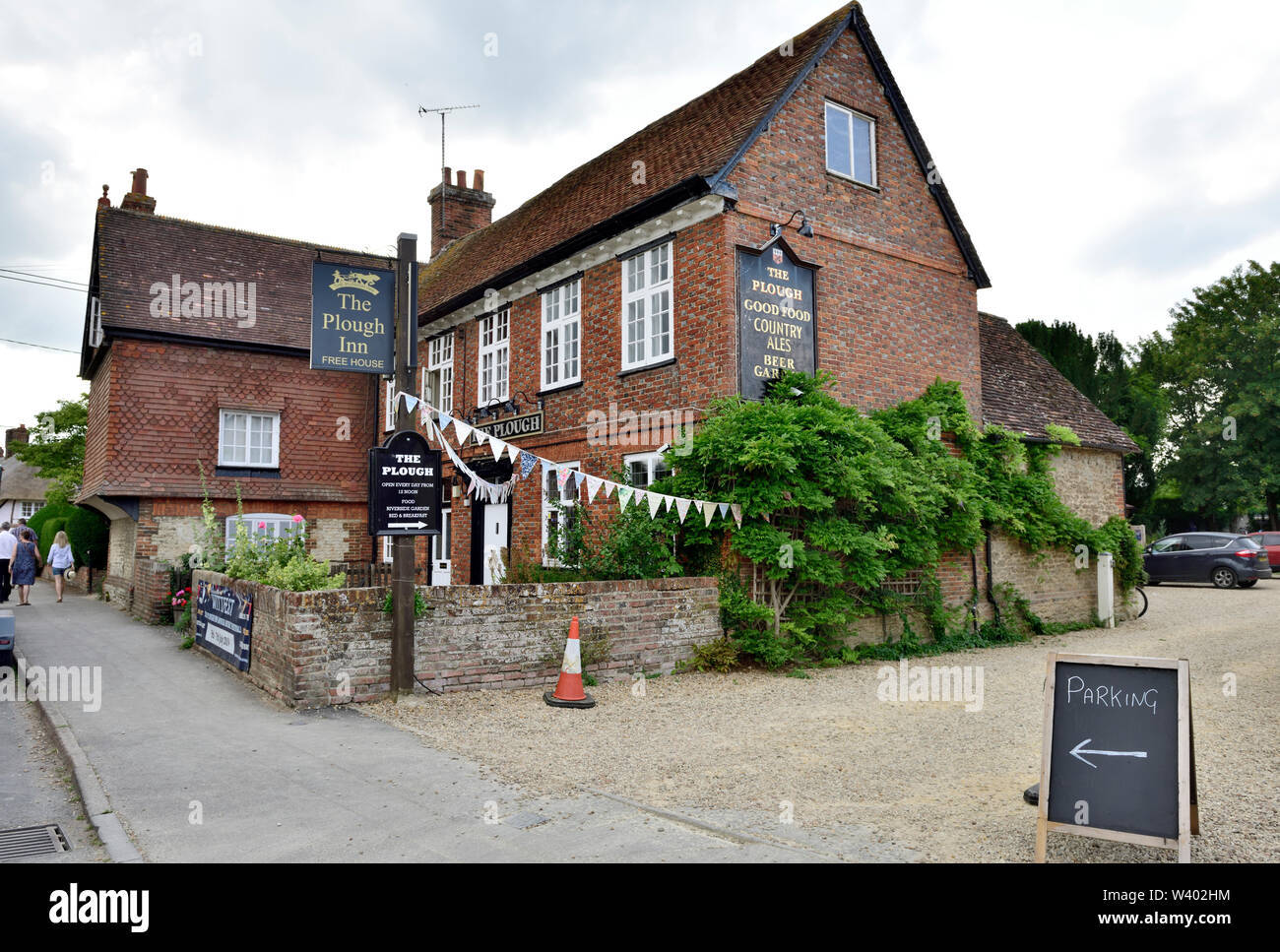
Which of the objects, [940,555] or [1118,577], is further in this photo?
[1118,577]

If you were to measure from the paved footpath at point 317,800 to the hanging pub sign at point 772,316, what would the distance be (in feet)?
21.8

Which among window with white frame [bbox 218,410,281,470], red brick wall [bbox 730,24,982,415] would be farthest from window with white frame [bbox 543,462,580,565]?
window with white frame [bbox 218,410,281,470]

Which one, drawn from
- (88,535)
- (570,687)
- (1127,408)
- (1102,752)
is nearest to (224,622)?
(570,687)

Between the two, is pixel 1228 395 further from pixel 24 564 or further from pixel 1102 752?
pixel 24 564

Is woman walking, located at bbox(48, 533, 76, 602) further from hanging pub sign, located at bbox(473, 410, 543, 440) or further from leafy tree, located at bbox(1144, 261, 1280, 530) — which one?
leafy tree, located at bbox(1144, 261, 1280, 530)

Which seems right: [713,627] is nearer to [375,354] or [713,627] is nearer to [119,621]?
[375,354]

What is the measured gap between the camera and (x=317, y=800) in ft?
18.4

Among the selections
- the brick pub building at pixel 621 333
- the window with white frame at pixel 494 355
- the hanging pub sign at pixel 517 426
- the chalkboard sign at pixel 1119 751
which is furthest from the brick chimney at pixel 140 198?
the chalkboard sign at pixel 1119 751

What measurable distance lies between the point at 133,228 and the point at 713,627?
18284mm

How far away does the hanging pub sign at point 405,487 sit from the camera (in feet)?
29.0

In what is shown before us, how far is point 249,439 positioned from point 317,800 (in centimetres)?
1675

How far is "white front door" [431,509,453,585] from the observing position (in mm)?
18094

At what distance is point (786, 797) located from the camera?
18.7 feet
